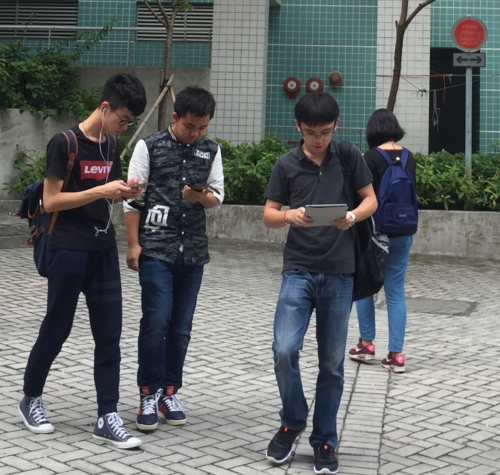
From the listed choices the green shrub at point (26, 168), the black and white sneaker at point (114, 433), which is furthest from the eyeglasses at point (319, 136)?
the green shrub at point (26, 168)

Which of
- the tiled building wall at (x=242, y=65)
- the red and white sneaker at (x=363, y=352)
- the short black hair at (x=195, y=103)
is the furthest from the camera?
the tiled building wall at (x=242, y=65)

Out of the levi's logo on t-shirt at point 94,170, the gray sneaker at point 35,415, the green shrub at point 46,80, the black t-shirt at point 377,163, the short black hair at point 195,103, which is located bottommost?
the gray sneaker at point 35,415

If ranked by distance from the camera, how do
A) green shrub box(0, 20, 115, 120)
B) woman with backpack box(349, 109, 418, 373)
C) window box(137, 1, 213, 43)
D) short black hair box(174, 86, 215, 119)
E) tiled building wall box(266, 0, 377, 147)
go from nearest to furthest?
1. short black hair box(174, 86, 215, 119)
2. woman with backpack box(349, 109, 418, 373)
3. green shrub box(0, 20, 115, 120)
4. tiled building wall box(266, 0, 377, 147)
5. window box(137, 1, 213, 43)

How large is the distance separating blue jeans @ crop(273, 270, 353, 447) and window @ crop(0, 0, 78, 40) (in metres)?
14.1

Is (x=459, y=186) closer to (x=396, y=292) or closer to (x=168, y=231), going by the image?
(x=396, y=292)

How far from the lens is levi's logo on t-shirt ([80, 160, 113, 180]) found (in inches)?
196

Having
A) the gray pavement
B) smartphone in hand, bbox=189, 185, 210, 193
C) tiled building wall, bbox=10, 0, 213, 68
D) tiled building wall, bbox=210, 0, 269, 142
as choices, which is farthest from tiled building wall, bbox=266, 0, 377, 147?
smartphone in hand, bbox=189, 185, 210, 193

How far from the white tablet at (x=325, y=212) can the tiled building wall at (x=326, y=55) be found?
1273cm

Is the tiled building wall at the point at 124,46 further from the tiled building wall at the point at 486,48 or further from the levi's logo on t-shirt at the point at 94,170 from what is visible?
the levi's logo on t-shirt at the point at 94,170

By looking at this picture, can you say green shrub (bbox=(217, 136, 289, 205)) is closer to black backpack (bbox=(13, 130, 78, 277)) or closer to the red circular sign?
the red circular sign

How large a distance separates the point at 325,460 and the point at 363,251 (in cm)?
106

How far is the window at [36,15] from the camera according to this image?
17781 millimetres

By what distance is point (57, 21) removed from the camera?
59.4 ft

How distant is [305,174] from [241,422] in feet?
5.15
